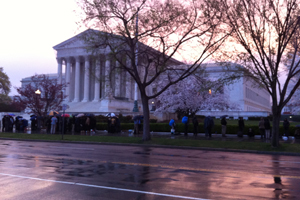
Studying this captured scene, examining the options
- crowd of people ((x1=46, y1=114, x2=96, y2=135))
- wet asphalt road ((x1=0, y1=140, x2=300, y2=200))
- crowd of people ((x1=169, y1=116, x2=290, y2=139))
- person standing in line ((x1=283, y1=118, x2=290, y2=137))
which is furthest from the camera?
crowd of people ((x1=46, y1=114, x2=96, y2=135))

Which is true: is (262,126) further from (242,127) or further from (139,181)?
(139,181)

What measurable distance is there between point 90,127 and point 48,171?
22.8 m

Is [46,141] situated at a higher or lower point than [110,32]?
lower

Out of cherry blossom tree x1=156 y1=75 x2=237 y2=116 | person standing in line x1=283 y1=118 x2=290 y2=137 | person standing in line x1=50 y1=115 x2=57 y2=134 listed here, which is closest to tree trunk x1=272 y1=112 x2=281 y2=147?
person standing in line x1=283 y1=118 x2=290 y2=137

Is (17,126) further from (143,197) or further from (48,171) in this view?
(143,197)

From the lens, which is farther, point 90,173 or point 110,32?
point 110,32

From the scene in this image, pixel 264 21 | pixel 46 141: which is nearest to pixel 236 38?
pixel 264 21

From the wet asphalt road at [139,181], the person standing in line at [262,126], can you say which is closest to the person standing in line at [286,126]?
the person standing in line at [262,126]

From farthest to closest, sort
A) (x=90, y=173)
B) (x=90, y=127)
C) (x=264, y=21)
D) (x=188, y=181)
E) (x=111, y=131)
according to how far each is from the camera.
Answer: (x=90, y=127) → (x=111, y=131) → (x=264, y=21) → (x=90, y=173) → (x=188, y=181)

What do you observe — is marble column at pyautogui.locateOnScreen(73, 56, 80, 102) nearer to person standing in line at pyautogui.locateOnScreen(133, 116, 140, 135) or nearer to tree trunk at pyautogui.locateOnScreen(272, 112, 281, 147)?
person standing in line at pyautogui.locateOnScreen(133, 116, 140, 135)

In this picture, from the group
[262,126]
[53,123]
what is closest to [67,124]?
[53,123]

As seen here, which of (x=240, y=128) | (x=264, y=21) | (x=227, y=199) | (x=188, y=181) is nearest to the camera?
(x=227, y=199)

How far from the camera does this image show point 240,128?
25531mm

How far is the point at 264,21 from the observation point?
679 inches
